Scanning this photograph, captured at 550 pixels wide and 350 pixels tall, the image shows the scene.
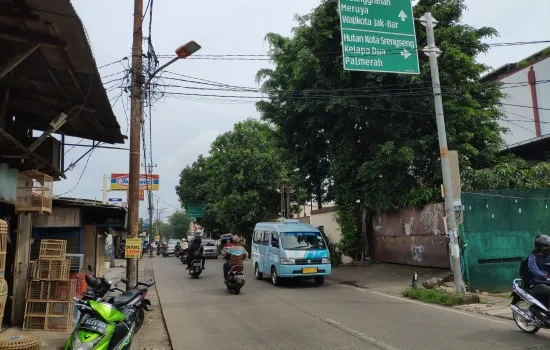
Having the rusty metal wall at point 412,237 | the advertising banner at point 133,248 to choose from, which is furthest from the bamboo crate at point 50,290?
the rusty metal wall at point 412,237

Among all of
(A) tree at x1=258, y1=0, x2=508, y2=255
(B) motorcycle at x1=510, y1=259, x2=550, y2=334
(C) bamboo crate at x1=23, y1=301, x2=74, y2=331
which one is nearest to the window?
(A) tree at x1=258, y1=0, x2=508, y2=255

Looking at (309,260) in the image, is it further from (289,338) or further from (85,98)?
(85,98)

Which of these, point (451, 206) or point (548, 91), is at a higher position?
point (548, 91)

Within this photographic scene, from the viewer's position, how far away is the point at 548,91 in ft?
67.3

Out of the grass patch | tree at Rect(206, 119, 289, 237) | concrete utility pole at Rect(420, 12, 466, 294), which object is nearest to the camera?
the grass patch

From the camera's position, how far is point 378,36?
1075 cm

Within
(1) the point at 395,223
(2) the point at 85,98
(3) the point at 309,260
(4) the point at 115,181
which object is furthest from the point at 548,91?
(4) the point at 115,181

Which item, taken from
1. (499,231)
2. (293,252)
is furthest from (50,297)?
(499,231)

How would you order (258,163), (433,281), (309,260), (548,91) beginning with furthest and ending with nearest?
1. (258,163)
2. (548,91)
3. (309,260)
4. (433,281)

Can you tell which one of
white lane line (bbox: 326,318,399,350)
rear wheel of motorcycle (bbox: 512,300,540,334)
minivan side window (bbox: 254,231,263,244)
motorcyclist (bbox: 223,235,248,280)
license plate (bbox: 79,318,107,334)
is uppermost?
minivan side window (bbox: 254,231,263,244)

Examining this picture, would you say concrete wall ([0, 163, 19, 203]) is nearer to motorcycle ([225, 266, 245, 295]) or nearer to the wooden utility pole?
the wooden utility pole

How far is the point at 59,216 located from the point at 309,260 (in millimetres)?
7593

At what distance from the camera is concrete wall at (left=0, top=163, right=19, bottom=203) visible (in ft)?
24.5

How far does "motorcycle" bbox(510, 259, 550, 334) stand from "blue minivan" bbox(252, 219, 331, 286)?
713cm
